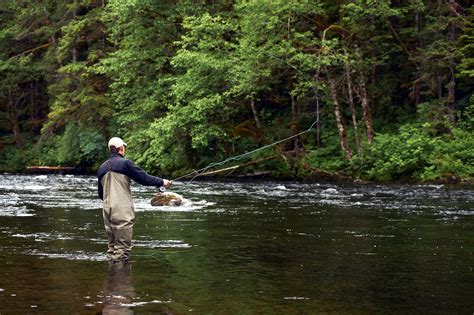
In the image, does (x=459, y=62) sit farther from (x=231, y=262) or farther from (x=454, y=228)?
(x=231, y=262)

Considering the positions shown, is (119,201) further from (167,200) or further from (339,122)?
(339,122)

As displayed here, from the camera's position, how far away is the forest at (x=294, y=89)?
28516 mm

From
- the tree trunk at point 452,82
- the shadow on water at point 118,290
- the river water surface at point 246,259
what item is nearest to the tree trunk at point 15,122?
the tree trunk at point 452,82

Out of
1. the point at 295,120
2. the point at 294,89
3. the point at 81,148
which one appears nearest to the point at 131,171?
the point at 294,89

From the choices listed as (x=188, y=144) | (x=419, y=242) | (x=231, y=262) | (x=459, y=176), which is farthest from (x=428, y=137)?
(x=231, y=262)

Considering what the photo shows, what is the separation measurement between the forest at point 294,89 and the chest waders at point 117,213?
60.7 ft

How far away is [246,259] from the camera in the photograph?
9906 mm

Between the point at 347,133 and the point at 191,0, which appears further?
the point at 191,0

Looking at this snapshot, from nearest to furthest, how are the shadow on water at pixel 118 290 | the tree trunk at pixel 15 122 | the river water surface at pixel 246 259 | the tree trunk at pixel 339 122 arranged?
the shadow on water at pixel 118 290 → the river water surface at pixel 246 259 → the tree trunk at pixel 339 122 → the tree trunk at pixel 15 122

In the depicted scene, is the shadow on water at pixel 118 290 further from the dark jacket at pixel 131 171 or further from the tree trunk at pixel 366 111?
the tree trunk at pixel 366 111

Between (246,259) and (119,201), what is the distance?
1735 mm

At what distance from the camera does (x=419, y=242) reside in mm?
11656

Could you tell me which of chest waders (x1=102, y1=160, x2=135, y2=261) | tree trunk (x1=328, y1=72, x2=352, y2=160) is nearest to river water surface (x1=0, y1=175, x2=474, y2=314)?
chest waders (x1=102, y1=160, x2=135, y2=261)

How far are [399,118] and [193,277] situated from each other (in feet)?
79.9
